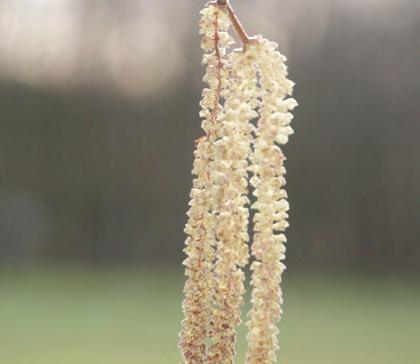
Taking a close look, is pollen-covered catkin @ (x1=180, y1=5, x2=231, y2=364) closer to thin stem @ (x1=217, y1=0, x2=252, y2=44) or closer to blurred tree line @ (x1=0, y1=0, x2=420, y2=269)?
thin stem @ (x1=217, y1=0, x2=252, y2=44)

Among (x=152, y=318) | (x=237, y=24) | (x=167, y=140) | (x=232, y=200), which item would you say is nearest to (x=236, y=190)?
(x=232, y=200)

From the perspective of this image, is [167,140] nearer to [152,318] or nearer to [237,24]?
[152,318]

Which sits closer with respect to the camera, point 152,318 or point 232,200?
point 232,200

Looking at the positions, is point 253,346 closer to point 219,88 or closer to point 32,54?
point 219,88

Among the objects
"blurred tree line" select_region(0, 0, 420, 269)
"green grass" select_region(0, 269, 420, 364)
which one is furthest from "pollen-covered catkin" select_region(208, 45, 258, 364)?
"blurred tree line" select_region(0, 0, 420, 269)

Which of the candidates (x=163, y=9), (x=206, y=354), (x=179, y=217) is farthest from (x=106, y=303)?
(x=206, y=354)
